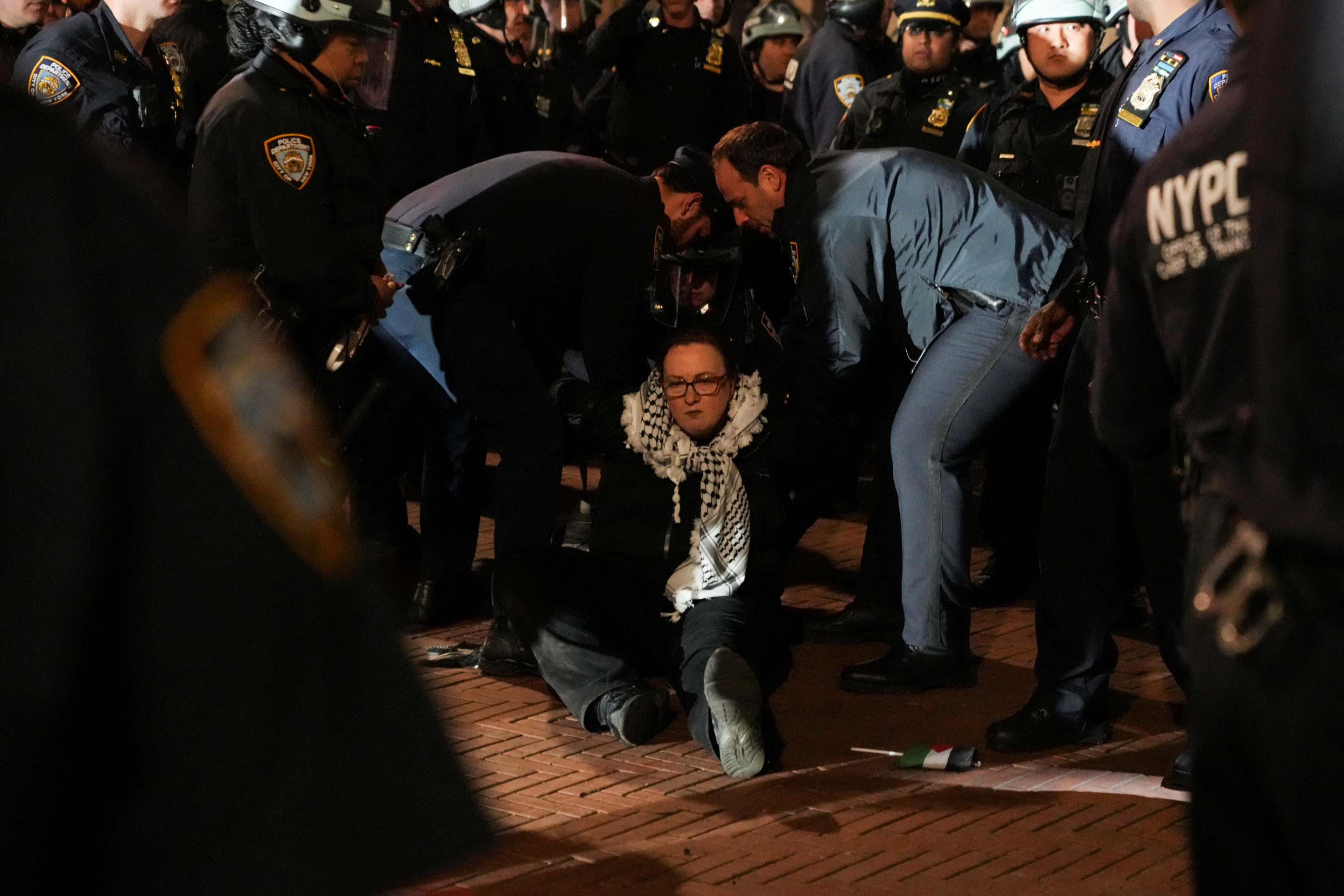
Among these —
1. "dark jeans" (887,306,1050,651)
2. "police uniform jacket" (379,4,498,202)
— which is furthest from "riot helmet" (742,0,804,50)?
"dark jeans" (887,306,1050,651)

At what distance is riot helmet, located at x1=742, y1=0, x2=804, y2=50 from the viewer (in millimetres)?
10055

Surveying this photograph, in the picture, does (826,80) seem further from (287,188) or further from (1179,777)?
(1179,777)

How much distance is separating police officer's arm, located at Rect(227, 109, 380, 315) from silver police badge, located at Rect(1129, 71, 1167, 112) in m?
2.37

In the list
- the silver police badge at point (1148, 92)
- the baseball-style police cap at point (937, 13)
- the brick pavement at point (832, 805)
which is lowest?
the brick pavement at point (832, 805)

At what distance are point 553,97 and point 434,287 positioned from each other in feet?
13.7

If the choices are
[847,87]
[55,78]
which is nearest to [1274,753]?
[55,78]

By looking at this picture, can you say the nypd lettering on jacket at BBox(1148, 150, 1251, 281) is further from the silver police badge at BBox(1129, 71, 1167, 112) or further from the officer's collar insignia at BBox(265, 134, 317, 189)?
the officer's collar insignia at BBox(265, 134, 317, 189)

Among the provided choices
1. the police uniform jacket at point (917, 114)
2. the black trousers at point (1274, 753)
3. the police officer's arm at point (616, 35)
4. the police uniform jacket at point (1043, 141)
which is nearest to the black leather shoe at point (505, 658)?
the police uniform jacket at point (1043, 141)

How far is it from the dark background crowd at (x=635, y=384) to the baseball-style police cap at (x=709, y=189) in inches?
1.0

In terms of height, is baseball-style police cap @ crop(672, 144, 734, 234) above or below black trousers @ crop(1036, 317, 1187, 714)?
above

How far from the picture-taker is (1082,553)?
441 cm

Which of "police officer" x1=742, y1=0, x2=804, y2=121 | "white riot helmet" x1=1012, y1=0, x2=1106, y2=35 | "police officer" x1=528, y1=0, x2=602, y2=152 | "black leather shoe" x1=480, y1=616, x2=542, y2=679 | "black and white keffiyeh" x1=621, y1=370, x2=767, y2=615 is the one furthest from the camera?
"police officer" x1=742, y1=0, x2=804, y2=121

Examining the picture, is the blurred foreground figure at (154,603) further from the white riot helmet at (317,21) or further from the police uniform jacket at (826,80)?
the police uniform jacket at (826,80)

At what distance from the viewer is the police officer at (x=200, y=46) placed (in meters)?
7.20
